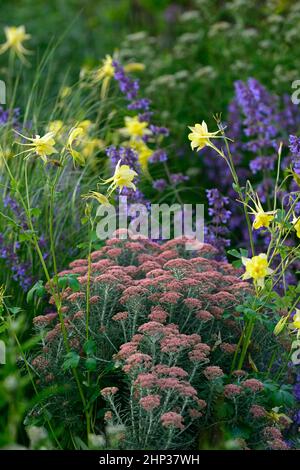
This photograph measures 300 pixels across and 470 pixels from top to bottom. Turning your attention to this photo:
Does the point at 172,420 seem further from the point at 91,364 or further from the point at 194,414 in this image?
the point at 91,364

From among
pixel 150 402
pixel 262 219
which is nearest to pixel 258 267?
pixel 262 219

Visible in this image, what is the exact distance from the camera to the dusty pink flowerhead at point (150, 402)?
2.20 metres

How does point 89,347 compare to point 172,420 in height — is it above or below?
above

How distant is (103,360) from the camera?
8.32 feet

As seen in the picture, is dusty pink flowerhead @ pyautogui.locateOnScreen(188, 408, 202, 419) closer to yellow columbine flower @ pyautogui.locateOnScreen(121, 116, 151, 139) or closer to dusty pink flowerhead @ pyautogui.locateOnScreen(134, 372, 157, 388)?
dusty pink flowerhead @ pyautogui.locateOnScreen(134, 372, 157, 388)

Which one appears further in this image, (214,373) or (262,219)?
(262,219)

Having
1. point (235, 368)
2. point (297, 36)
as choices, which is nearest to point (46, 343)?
point (235, 368)

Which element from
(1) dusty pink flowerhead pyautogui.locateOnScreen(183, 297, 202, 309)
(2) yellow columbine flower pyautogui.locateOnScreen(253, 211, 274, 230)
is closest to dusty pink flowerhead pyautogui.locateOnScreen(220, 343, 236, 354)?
(1) dusty pink flowerhead pyautogui.locateOnScreen(183, 297, 202, 309)

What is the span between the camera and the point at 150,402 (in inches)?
86.7

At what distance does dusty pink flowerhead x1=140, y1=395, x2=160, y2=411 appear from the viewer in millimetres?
2197

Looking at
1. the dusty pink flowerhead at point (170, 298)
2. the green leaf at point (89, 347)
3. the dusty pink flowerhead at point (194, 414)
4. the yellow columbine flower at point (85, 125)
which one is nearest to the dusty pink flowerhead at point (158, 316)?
the dusty pink flowerhead at point (170, 298)

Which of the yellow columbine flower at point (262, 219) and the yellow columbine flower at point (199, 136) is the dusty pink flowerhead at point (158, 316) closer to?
the yellow columbine flower at point (262, 219)

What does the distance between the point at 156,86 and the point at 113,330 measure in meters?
3.04

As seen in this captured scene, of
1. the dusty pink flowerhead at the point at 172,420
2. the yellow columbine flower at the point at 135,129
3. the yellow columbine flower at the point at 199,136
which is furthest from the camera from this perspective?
the yellow columbine flower at the point at 135,129
